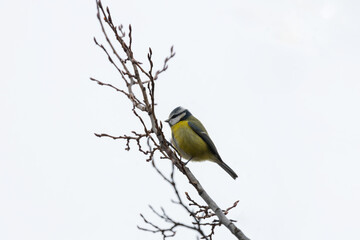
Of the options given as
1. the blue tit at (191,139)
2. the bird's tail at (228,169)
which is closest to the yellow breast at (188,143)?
the blue tit at (191,139)

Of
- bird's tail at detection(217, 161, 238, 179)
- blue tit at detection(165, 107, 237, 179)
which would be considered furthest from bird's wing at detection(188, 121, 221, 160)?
bird's tail at detection(217, 161, 238, 179)

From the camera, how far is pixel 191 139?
6.68m

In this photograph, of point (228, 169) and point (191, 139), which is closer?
point (191, 139)

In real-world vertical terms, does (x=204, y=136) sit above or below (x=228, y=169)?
above

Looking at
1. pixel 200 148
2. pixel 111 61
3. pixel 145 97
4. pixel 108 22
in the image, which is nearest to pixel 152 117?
pixel 145 97

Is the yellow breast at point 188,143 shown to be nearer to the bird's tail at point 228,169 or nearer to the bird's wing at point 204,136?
the bird's wing at point 204,136

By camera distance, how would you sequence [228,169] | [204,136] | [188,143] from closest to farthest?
[188,143], [204,136], [228,169]

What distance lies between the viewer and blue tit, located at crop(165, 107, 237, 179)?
261 inches

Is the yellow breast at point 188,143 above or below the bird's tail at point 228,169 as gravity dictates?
above

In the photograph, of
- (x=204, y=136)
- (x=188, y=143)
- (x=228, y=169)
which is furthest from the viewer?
(x=228, y=169)

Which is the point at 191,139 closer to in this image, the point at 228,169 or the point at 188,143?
the point at 188,143

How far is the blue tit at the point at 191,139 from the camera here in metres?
6.63

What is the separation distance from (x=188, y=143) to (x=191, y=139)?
104 millimetres

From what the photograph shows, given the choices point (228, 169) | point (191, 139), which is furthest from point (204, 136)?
point (228, 169)
